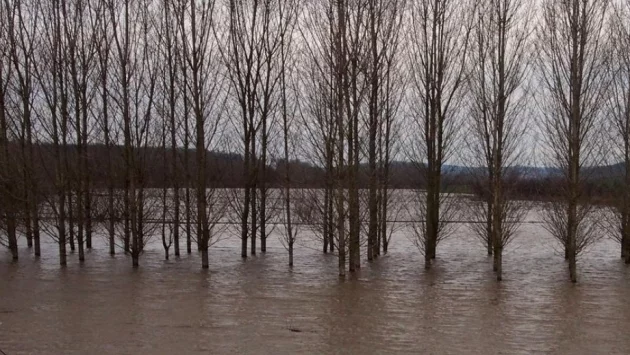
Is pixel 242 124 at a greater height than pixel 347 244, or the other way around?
pixel 242 124

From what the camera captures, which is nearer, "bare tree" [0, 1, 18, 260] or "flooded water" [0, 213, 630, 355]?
"flooded water" [0, 213, 630, 355]

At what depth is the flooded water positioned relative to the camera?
24.3ft

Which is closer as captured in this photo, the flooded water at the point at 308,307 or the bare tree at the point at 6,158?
the flooded water at the point at 308,307

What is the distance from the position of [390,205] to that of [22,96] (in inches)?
422

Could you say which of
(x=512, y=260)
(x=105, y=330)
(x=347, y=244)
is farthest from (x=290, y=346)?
(x=512, y=260)

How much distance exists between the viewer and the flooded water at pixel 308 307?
741 cm

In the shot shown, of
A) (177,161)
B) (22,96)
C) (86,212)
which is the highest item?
(22,96)

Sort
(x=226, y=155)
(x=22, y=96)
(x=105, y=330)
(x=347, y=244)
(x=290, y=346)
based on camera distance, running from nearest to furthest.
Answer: (x=290, y=346)
(x=105, y=330)
(x=347, y=244)
(x=22, y=96)
(x=226, y=155)

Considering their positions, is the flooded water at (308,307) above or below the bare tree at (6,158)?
below

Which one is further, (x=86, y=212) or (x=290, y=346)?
(x=86, y=212)

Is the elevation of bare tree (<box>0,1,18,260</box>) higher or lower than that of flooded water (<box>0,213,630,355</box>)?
higher

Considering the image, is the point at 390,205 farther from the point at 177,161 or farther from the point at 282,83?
the point at 177,161

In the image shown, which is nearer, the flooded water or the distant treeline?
the flooded water

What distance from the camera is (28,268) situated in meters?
13.9
